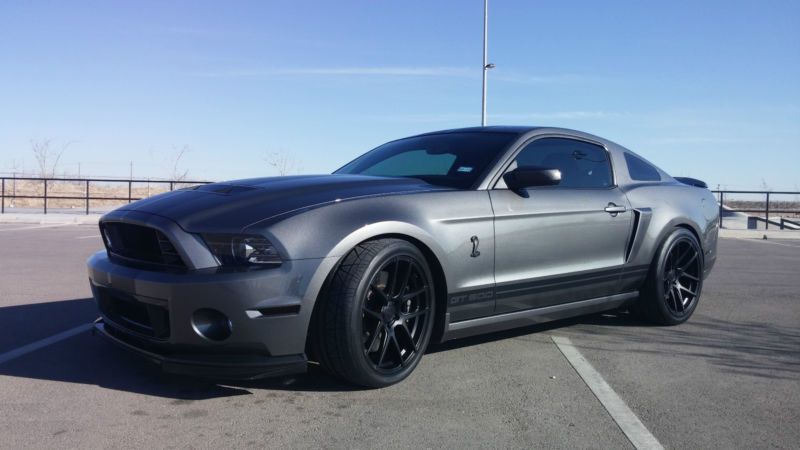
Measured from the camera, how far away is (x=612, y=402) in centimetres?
347

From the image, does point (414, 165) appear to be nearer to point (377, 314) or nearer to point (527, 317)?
point (527, 317)

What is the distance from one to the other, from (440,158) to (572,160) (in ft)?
3.46

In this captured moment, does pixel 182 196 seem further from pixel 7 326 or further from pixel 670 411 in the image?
pixel 670 411

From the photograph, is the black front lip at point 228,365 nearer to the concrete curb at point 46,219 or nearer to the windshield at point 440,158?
the windshield at point 440,158

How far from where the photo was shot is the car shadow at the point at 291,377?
11.8ft

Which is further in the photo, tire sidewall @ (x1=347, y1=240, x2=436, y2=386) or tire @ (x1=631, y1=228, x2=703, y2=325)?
tire @ (x1=631, y1=228, x2=703, y2=325)

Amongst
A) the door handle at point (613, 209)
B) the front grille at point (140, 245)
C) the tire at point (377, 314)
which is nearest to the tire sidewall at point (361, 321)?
the tire at point (377, 314)

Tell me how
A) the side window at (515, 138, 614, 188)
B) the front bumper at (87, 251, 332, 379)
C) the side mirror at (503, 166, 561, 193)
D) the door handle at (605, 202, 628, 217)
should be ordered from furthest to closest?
the door handle at (605, 202, 628, 217), the side window at (515, 138, 614, 188), the side mirror at (503, 166, 561, 193), the front bumper at (87, 251, 332, 379)

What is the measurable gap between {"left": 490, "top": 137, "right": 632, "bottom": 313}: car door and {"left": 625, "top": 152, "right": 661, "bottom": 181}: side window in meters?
0.30

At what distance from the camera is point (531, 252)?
4.21m

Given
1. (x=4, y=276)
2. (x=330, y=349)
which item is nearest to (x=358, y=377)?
(x=330, y=349)

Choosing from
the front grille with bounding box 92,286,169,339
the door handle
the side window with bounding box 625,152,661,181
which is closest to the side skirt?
the door handle

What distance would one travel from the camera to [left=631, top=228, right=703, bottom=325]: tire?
5102mm

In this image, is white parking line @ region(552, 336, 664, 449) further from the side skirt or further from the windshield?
the windshield
